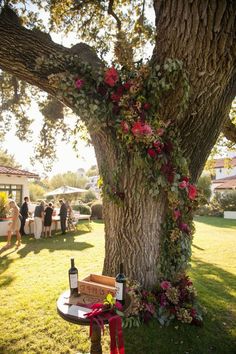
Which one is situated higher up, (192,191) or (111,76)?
(111,76)

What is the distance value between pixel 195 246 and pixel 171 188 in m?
8.60

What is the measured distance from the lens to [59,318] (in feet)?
15.9

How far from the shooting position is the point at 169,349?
3.93m

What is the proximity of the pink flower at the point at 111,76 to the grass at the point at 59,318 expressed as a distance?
12.8 feet

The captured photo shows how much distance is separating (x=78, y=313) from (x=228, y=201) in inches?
1035

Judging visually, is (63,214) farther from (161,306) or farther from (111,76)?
(111,76)

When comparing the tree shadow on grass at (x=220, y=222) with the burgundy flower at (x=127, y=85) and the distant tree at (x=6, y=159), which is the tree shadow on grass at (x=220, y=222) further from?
the distant tree at (x=6, y=159)

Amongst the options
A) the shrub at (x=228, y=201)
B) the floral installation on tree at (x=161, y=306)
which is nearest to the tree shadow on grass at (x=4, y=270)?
the floral installation on tree at (x=161, y=306)

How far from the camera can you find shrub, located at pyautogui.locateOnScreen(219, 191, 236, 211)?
26.4m

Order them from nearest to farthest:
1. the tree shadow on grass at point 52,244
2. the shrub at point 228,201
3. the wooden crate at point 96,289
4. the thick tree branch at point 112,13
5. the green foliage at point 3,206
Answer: the wooden crate at point 96,289 < the thick tree branch at point 112,13 < the tree shadow on grass at point 52,244 < the green foliage at point 3,206 < the shrub at point 228,201

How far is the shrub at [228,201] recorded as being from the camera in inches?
1038

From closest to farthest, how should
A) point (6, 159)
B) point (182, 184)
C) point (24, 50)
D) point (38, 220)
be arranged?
point (24, 50) → point (182, 184) → point (38, 220) → point (6, 159)

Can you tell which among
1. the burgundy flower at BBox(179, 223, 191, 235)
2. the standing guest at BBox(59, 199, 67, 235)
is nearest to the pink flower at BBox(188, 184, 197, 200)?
the burgundy flower at BBox(179, 223, 191, 235)

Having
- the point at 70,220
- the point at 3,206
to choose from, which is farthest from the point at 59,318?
the point at 3,206
